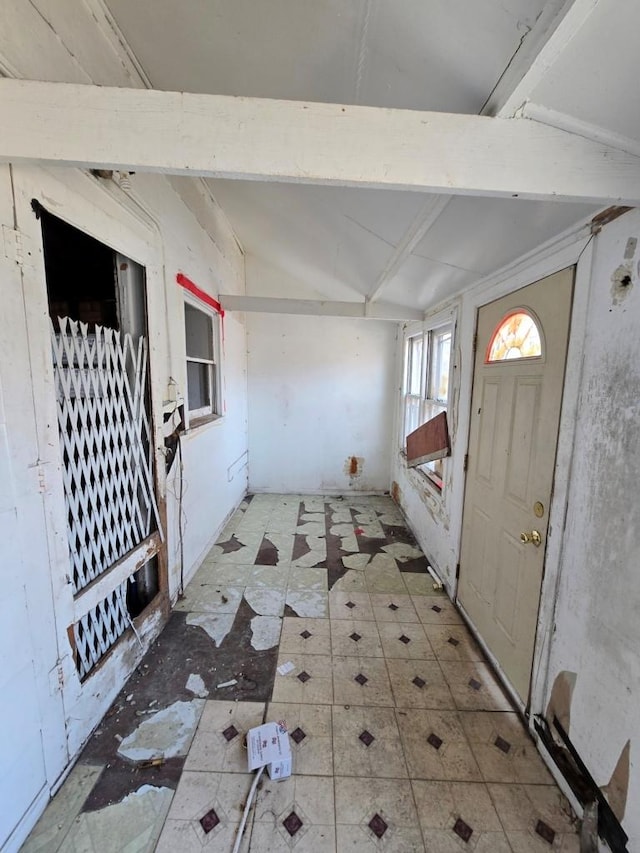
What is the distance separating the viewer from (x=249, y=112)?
0.80 metres

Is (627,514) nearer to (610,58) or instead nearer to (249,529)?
(610,58)

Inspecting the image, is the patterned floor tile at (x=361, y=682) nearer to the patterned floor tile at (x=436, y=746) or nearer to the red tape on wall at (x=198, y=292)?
the patterned floor tile at (x=436, y=746)

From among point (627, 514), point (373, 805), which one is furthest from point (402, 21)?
point (373, 805)

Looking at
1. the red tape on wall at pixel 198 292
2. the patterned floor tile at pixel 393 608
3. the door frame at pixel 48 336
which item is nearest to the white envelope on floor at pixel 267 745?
the door frame at pixel 48 336

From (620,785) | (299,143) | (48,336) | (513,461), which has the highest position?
(299,143)

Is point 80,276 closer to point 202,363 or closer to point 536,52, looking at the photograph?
point 202,363

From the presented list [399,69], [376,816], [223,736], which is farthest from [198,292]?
[376,816]

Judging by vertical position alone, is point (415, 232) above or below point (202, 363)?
above

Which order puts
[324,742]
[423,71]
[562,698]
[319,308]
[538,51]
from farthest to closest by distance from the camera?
[319,308]
[324,742]
[562,698]
[423,71]
[538,51]

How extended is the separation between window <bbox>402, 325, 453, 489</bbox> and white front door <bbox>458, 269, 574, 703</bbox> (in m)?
0.67

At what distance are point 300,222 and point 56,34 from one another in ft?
4.96

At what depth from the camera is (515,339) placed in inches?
67.1

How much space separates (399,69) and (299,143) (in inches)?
21.5

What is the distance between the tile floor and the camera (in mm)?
1143
